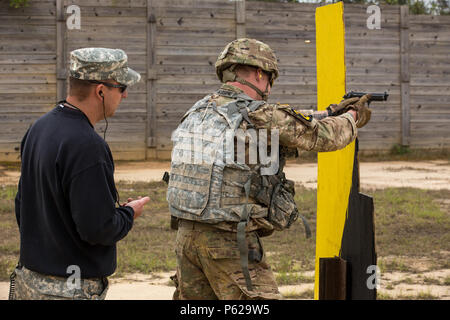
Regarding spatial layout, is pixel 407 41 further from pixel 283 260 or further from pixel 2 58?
pixel 283 260

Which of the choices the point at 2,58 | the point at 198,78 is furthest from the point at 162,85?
the point at 2,58

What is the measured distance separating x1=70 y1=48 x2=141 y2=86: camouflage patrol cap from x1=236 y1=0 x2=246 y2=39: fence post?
477 inches

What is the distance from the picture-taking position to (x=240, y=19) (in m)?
14.6

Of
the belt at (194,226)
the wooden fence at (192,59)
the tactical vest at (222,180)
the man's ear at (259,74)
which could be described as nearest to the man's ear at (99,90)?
the tactical vest at (222,180)

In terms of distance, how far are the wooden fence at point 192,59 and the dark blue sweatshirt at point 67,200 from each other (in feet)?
37.1

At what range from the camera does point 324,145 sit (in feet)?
10.8

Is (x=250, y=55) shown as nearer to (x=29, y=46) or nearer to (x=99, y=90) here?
(x=99, y=90)

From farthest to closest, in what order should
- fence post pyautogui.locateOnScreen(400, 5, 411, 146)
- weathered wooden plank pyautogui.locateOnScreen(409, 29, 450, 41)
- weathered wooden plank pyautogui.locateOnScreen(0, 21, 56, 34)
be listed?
1. weathered wooden plank pyautogui.locateOnScreen(409, 29, 450, 41)
2. fence post pyautogui.locateOnScreen(400, 5, 411, 146)
3. weathered wooden plank pyautogui.locateOnScreen(0, 21, 56, 34)

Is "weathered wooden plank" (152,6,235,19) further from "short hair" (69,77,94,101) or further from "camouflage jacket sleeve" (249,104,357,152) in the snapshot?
"short hair" (69,77,94,101)

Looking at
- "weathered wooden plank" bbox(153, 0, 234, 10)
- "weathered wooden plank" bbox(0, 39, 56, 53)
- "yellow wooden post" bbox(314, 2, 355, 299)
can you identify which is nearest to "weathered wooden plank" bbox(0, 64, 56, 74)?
"weathered wooden plank" bbox(0, 39, 56, 53)

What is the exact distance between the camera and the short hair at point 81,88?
8.66 ft

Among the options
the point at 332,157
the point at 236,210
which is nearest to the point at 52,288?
the point at 236,210

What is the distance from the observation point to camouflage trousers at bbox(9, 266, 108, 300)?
2541 mm
